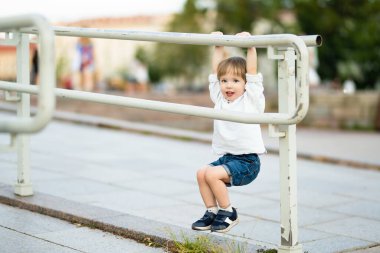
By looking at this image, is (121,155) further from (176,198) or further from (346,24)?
(346,24)

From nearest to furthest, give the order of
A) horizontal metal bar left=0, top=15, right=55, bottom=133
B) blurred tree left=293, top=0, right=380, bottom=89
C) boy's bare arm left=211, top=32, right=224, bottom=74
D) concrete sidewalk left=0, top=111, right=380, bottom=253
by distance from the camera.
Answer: horizontal metal bar left=0, top=15, right=55, bottom=133 < boy's bare arm left=211, top=32, right=224, bottom=74 < concrete sidewalk left=0, top=111, right=380, bottom=253 < blurred tree left=293, top=0, right=380, bottom=89

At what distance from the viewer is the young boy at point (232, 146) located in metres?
4.13

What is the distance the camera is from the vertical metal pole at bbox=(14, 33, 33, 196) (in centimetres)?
539

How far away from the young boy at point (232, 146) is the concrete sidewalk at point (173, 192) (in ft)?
0.86

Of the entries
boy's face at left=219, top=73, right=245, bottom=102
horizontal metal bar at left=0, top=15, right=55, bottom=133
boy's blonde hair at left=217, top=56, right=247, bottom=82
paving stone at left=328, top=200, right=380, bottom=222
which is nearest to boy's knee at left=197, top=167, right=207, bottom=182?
boy's face at left=219, top=73, right=245, bottom=102

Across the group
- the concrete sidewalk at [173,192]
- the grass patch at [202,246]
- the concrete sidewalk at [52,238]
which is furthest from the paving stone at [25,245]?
the grass patch at [202,246]

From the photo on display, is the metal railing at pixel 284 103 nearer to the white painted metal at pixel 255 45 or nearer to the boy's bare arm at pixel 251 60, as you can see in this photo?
the white painted metal at pixel 255 45

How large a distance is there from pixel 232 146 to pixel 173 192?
2.35 m

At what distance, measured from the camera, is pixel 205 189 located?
4227mm

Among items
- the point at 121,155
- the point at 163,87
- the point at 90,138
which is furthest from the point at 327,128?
the point at 163,87

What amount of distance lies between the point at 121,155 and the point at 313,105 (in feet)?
36.9

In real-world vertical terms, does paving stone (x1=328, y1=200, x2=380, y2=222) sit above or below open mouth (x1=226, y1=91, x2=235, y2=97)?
below

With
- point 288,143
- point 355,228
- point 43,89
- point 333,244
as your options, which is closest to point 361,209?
point 355,228

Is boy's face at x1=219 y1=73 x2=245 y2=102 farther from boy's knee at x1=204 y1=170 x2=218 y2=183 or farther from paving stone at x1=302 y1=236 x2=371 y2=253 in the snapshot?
paving stone at x1=302 y1=236 x2=371 y2=253
